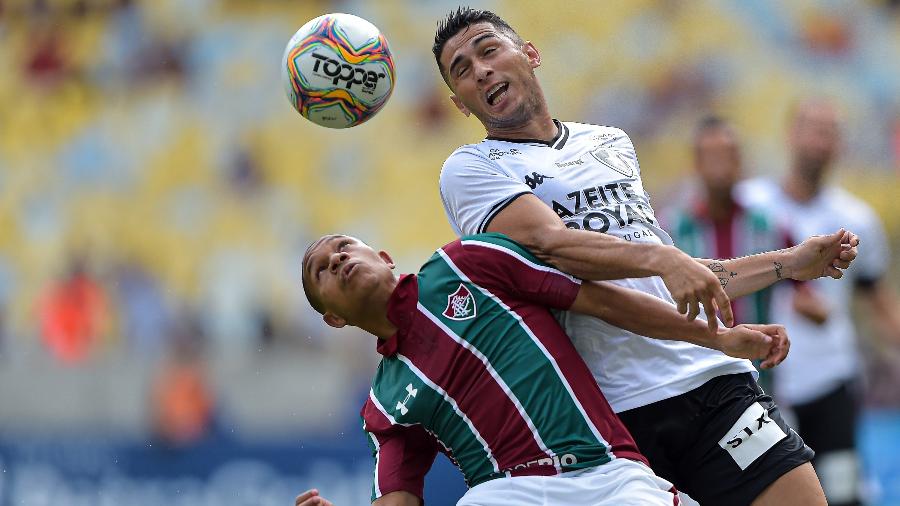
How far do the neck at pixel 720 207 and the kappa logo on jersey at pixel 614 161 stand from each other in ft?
9.49

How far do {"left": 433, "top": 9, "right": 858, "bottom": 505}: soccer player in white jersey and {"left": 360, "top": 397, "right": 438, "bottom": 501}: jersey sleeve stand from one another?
61 cm

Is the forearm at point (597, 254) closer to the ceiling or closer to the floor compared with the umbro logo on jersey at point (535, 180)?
closer to the floor

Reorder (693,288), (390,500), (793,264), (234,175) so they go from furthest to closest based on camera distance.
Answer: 1. (234,175)
2. (793,264)
3. (390,500)
4. (693,288)

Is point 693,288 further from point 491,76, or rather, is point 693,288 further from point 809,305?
point 809,305

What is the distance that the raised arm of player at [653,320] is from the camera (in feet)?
11.7

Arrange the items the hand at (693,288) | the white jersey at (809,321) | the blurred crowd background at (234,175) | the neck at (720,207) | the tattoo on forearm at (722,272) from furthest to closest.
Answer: the blurred crowd background at (234,175) → the white jersey at (809,321) → the neck at (720,207) → the tattoo on forearm at (722,272) → the hand at (693,288)

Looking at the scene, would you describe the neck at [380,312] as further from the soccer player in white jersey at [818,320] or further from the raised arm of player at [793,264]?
the soccer player in white jersey at [818,320]

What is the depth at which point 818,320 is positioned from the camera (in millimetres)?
7156

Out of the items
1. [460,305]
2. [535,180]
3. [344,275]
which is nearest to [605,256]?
[460,305]

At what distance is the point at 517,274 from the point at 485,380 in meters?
0.34

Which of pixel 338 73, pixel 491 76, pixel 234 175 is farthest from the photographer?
pixel 234 175

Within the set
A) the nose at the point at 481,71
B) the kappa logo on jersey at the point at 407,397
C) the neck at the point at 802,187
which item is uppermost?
the neck at the point at 802,187

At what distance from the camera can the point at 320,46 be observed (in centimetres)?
474

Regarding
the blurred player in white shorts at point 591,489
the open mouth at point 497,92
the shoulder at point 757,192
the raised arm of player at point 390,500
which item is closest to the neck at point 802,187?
the shoulder at point 757,192
